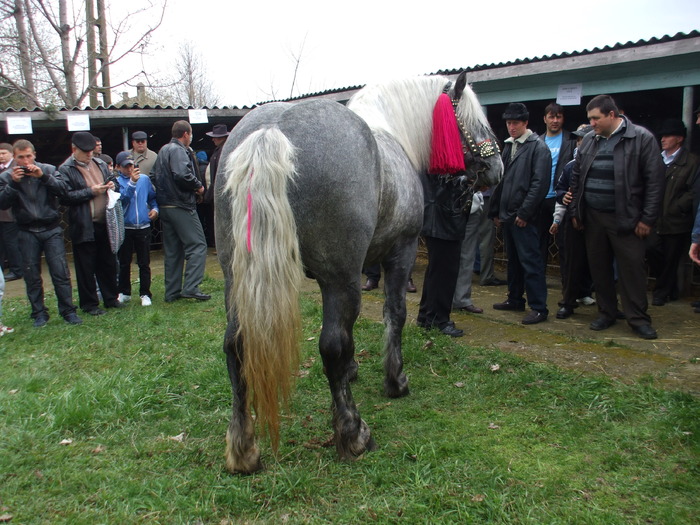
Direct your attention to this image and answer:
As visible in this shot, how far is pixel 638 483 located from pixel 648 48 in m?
5.36

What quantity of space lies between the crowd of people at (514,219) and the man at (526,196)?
0.04ft

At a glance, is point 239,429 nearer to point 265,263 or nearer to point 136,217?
point 265,263

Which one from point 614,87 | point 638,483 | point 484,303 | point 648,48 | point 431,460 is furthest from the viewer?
point 614,87

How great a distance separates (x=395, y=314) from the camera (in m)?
3.84

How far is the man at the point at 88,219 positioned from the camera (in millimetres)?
6227

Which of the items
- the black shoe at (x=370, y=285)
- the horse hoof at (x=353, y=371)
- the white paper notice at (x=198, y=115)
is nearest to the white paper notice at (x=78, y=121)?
the white paper notice at (x=198, y=115)

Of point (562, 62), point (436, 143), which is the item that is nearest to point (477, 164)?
point (436, 143)

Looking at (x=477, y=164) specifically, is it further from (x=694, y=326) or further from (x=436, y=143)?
(x=694, y=326)

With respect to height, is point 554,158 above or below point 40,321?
above

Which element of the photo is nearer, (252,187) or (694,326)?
(252,187)

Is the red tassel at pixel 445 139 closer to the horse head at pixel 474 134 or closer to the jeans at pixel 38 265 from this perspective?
the horse head at pixel 474 134

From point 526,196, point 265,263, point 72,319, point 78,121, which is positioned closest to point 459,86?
point 526,196

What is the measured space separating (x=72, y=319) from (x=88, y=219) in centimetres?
117

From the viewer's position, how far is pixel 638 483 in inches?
106
